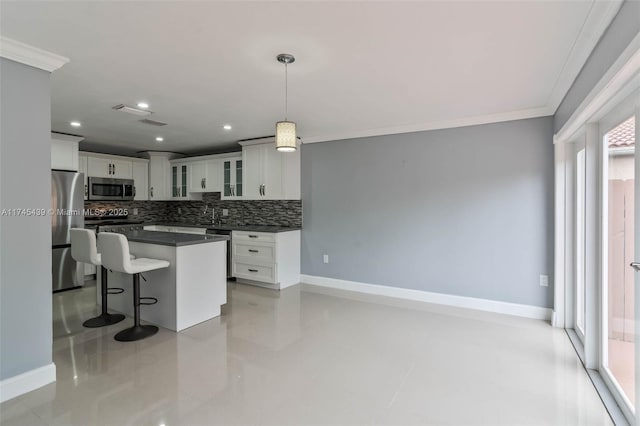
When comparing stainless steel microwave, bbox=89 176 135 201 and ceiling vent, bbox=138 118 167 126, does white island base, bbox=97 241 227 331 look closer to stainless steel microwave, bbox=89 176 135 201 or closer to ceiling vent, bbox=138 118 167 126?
ceiling vent, bbox=138 118 167 126

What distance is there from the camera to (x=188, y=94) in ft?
10.5

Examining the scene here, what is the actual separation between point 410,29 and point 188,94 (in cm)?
215

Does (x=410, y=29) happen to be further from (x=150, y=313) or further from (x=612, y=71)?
(x=150, y=313)

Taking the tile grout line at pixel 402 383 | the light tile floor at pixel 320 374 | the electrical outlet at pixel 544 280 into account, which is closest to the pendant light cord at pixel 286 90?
the light tile floor at pixel 320 374

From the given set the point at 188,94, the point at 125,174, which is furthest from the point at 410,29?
the point at 125,174

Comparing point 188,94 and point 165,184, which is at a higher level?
point 188,94

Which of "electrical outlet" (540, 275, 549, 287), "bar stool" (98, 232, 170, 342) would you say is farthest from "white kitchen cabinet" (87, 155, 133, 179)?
"electrical outlet" (540, 275, 549, 287)

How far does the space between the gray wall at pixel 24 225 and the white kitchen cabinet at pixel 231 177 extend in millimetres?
3358

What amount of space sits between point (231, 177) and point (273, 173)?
0.98 m

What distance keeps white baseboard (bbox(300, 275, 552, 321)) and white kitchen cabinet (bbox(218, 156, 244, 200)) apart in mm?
1839

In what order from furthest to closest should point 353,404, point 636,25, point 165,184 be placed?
point 165,184, point 353,404, point 636,25

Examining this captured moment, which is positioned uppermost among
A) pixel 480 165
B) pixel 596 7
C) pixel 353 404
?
pixel 596 7

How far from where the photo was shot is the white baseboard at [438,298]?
12.2ft

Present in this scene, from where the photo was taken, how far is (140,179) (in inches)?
253
